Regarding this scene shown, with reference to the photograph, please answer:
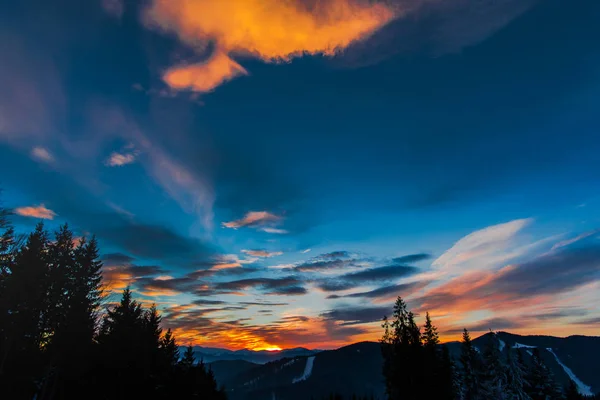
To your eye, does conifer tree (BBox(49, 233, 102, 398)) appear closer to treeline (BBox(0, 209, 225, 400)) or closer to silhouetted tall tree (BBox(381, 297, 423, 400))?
treeline (BBox(0, 209, 225, 400))

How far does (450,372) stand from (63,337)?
50488 millimetres

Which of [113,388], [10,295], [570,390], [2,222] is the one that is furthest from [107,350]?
[570,390]

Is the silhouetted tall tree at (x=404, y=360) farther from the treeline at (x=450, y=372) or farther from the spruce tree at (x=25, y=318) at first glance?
the spruce tree at (x=25, y=318)

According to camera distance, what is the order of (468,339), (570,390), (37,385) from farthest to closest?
(570,390) < (468,339) < (37,385)

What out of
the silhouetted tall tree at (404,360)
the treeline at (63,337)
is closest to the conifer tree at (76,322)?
the treeline at (63,337)

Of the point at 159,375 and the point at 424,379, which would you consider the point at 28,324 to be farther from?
the point at 424,379

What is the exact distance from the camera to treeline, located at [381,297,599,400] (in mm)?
38094

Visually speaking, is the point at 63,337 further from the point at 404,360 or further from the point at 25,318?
the point at 404,360

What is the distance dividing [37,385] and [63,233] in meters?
12.8

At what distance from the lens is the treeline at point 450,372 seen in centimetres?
3809

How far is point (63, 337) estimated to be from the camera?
30.6 metres

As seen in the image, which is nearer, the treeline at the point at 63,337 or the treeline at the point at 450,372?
the treeline at the point at 63,337

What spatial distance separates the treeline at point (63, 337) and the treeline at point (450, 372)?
2256cm

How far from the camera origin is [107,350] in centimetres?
3544
